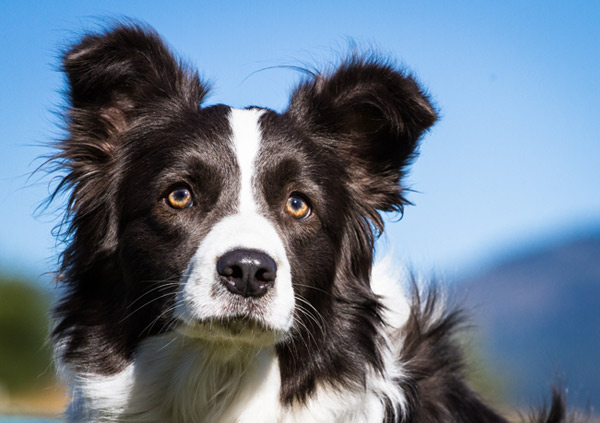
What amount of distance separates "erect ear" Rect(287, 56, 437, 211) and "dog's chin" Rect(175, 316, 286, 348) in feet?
5.62

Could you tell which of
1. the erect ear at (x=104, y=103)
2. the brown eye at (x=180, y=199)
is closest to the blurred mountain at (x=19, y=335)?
the erect ear at (x=104, y=103)

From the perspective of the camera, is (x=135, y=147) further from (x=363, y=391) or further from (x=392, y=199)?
(x=363, y=391)

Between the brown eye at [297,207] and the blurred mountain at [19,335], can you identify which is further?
the blurred mountain at [19,335]

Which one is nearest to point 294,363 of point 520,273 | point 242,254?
point 242,254

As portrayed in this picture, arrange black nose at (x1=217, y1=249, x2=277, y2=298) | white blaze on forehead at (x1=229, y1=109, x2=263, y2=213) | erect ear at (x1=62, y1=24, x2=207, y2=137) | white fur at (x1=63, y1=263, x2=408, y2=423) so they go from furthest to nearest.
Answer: erect ear at (x1=62, y1=24, x2=207, y2=137) < white fur at (x1=63, y1=263, x2=408, y2=423) < white blaze on forehead at (x1=229, y1=109, x2=263, y2=213) < black nose at (x1=217, y1=249, x2=277, y2=298)

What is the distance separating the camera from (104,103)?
5621 mm

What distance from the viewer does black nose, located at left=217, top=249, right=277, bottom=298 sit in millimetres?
4223

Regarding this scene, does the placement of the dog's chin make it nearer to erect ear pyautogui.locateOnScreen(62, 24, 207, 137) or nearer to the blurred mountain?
erect ear pyautogui.locateOnScreen(62, 24, 207, 137)

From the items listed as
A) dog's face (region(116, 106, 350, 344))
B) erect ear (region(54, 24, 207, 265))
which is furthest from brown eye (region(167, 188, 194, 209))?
erect ear (region(54, 24, 207, 265))

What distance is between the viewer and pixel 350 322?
17.8 feet

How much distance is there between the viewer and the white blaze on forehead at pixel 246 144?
4.81m

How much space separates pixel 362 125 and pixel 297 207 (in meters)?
1.11

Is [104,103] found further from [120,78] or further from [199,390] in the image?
[199,390]

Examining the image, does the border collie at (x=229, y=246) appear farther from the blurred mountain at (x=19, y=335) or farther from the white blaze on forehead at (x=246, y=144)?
the blurred mountain at (x=19, y=335)
